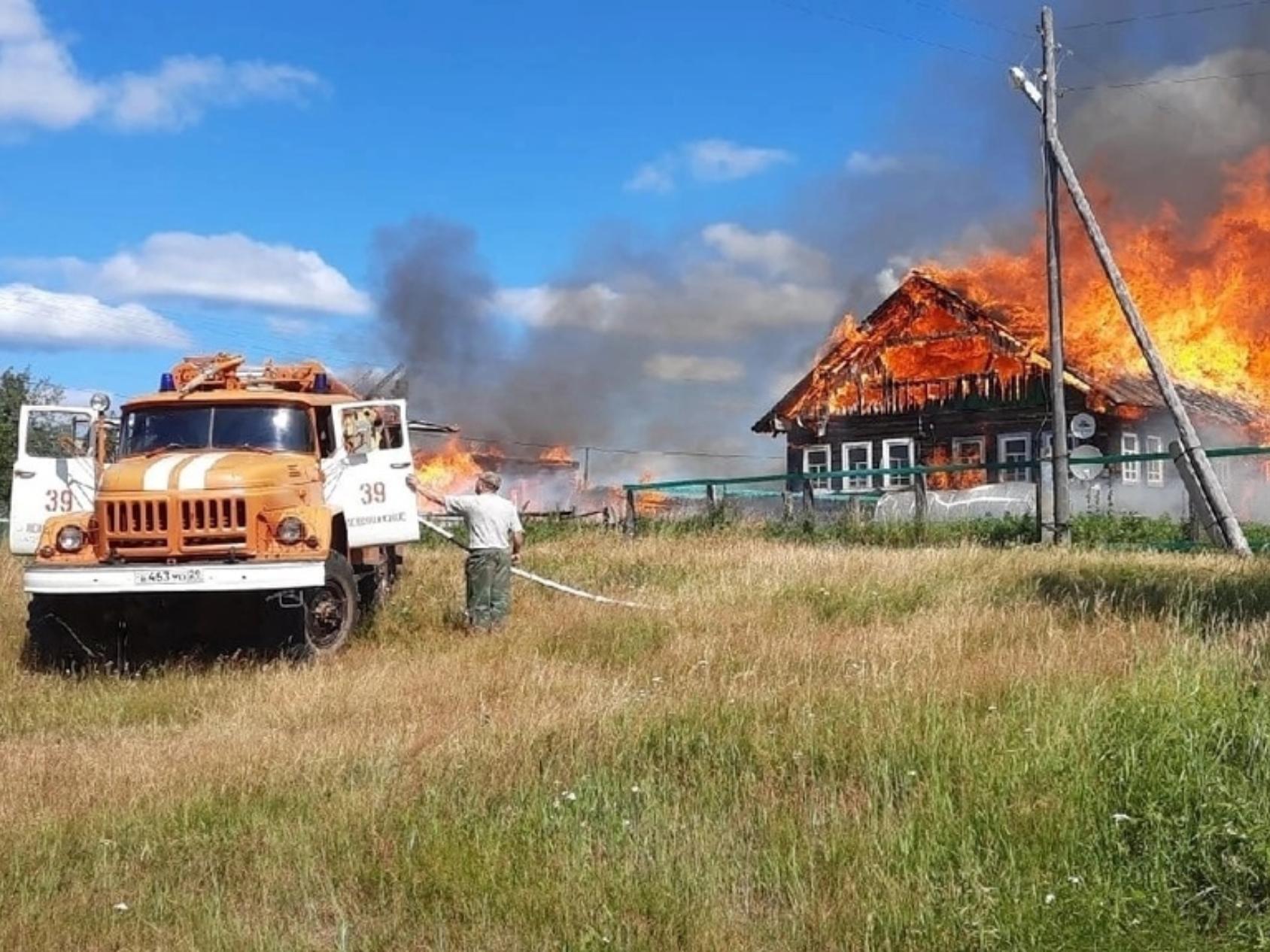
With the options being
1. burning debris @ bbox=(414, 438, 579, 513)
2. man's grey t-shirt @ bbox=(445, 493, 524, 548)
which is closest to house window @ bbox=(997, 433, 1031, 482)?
burning debris @ bbox=(414, 438, 579, 513)

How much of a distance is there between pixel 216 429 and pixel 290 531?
153 centimetres

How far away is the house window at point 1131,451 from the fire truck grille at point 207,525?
2372cm

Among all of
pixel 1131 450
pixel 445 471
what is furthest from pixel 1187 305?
pixel 445 471

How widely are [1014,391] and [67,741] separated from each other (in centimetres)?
2657

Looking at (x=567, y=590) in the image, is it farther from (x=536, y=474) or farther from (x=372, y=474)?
(x=536, y=474)

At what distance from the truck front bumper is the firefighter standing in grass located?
79.4 inches

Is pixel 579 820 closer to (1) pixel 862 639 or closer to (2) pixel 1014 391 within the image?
(1) pixel 862 639

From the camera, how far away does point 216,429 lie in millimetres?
10477

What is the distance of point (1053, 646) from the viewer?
25.4 ft

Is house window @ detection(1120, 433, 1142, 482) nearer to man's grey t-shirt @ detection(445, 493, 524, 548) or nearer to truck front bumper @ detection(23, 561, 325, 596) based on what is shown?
man's grey t-shirt @ detection(445, 493, 524, 548)

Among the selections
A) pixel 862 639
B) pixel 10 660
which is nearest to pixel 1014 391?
pixel 862 639

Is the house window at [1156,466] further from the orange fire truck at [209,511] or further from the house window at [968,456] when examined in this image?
the orange fire truck at [209,511]

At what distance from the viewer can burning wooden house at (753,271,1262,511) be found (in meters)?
28.4

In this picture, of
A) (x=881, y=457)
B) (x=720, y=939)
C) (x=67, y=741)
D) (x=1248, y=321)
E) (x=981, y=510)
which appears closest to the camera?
(x=720, y=939)
